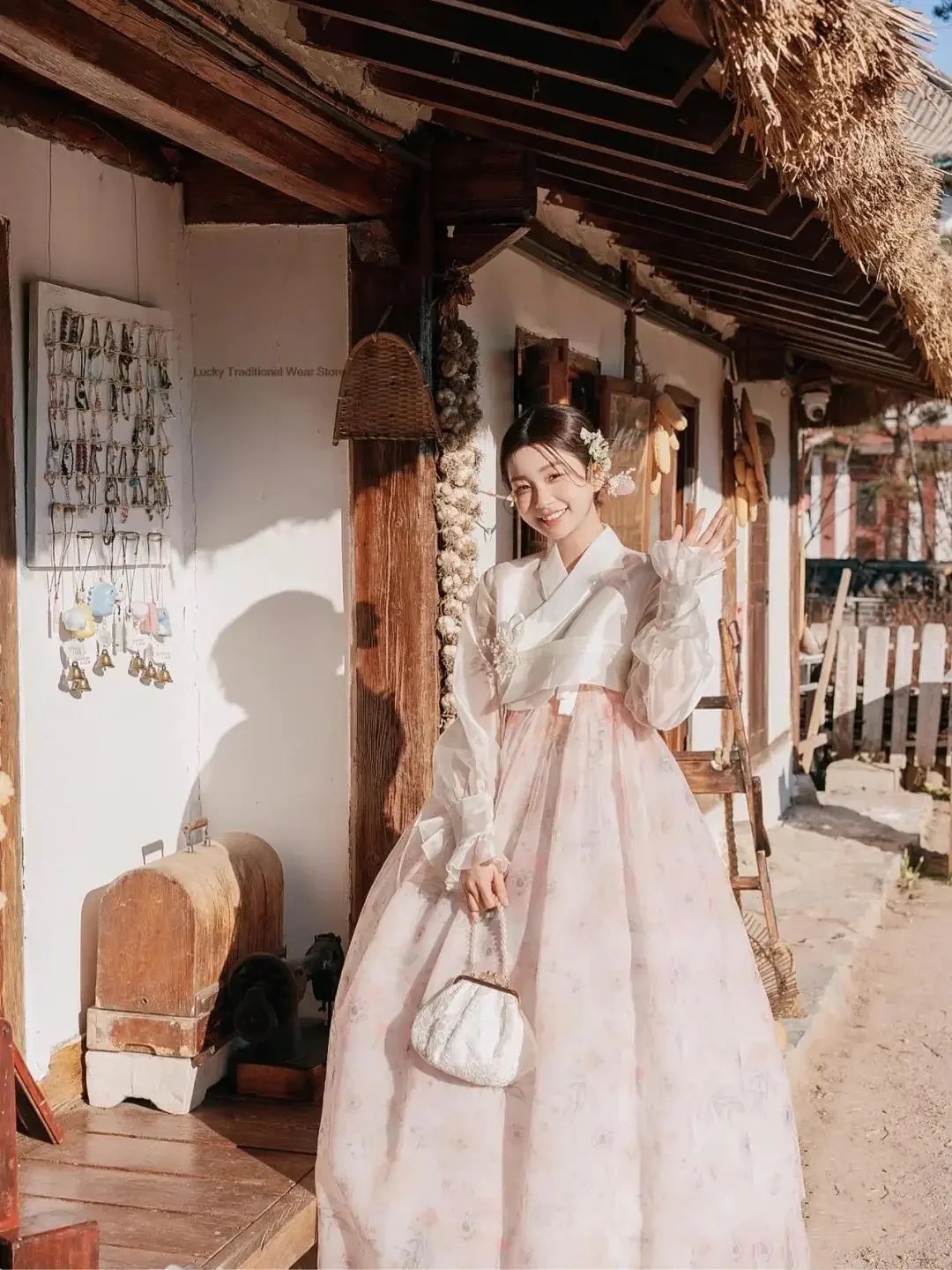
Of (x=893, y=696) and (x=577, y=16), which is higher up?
(x=577, y=16)

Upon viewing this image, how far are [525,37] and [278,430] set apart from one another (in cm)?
151

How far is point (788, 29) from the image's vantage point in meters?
2.52

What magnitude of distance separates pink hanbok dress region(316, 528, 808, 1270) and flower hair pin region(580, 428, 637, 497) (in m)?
0.12

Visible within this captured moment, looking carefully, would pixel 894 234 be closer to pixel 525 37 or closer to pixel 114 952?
pixel 525 37

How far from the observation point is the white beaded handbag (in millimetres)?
2826

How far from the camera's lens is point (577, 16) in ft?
8.89

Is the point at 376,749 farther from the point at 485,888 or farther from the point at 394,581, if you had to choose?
the point at 485,888

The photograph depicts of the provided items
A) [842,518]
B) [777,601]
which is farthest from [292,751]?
[842,518]

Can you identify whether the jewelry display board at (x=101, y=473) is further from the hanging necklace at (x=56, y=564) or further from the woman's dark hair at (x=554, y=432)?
the woman's dark hair at (x=554, y=432)

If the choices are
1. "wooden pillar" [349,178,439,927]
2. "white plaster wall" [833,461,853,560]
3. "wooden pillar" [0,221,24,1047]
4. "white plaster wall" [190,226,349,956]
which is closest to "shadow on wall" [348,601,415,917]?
"wooden pillar" [349,178,439,927]

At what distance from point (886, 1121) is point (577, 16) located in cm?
345

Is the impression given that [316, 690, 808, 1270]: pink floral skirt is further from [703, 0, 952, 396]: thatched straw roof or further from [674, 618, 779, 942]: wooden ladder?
[674, 618, 779, 942]: wooden ladder

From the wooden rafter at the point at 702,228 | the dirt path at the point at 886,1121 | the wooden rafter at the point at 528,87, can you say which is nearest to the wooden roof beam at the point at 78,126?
the wooden rafter at the point at 528,87

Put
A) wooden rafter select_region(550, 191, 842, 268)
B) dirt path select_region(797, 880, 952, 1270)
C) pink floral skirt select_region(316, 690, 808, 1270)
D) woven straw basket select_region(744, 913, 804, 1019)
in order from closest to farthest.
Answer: pink floral skirt select_region(316, 690, 808, 1270)
dirt path select_region(797, 880, 952, 1270)
wooden rafter select_region(550, 191, 842, 268)
woven straw basket select_region(744, 913, 804, 1019)
